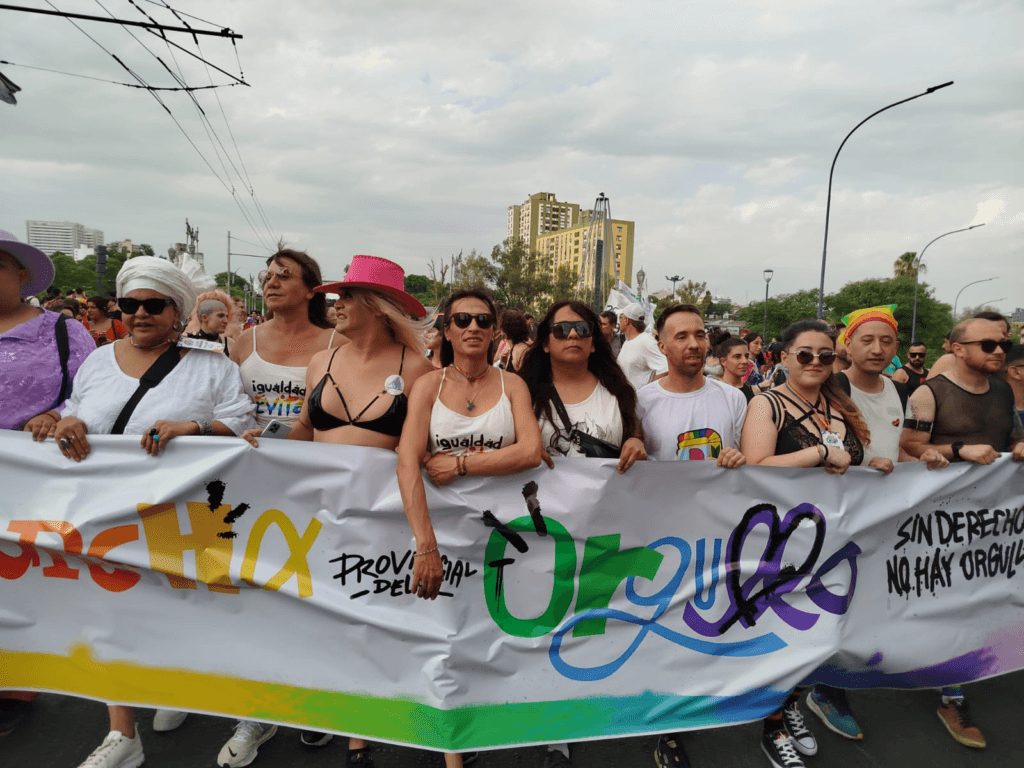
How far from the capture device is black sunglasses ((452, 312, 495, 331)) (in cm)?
272

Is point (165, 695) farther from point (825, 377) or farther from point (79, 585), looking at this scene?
point (825, 377)

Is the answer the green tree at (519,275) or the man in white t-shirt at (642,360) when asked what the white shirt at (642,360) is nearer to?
the man in white t-shirt at (642,360)

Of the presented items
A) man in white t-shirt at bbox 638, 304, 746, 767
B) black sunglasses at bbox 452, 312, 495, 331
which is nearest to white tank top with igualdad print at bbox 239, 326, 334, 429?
black sunglasses at bbox 452, 312, 495, 331

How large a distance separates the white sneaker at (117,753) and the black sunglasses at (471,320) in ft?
7.18

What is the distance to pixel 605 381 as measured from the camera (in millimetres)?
3047

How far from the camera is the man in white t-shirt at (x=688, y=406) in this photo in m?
3.00

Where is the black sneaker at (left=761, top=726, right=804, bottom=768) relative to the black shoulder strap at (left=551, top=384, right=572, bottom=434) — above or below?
below

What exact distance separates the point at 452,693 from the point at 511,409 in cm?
116

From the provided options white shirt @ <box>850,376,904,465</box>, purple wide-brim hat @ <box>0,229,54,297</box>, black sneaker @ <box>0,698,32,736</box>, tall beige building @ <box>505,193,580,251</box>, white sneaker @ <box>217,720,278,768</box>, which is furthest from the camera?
tall beige building @ <box>505,193,580,251</box>

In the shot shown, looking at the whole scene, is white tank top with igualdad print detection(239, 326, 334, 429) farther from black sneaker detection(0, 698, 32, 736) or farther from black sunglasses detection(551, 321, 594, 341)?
black sneaker detection(0, 698, 32, 736)

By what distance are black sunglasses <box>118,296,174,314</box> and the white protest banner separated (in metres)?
0.56

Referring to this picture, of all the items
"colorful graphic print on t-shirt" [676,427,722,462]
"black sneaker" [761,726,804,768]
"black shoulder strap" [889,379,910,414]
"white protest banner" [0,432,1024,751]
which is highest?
"black shoulder strap" [889,379,910,414]

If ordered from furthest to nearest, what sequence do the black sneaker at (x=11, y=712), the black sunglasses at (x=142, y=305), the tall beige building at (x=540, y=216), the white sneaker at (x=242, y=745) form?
the tall beige building at (x=540, y=216) < the black sneaker at (x=11, y=712) < the black sunglasses at (x=142, y=305) < the white sneaker at (x=242, y=745)

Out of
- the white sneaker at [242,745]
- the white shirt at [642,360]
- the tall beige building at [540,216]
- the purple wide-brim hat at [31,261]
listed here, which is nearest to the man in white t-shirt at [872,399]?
A: the white sneaker at [242,745]
